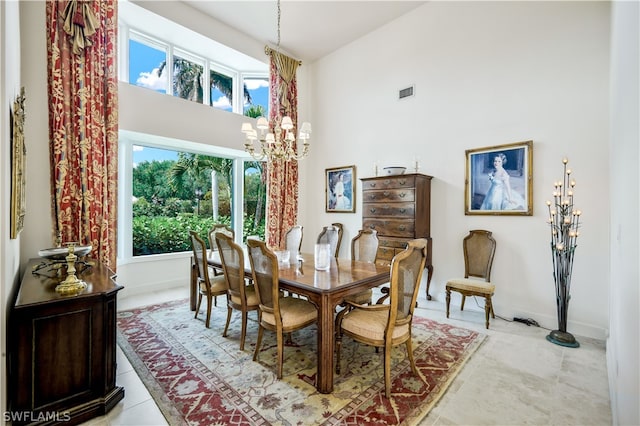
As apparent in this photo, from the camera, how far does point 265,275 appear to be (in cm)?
229

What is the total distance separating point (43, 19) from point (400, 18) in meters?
4.71

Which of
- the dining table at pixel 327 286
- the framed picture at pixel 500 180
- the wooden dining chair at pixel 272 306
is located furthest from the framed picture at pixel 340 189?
the wooden dining chair at pixel 272 306

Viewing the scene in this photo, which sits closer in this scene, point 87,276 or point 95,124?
point 87,276

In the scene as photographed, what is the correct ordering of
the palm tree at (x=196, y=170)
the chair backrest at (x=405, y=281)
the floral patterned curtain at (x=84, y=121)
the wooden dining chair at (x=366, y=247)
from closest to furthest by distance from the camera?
1. the chair backrest at (x=405, y=281)
2. the floral patterned curtain at (x=84, y=121)
3. the wooden dining chair at (x=366, y=247)
4. the palm tree at (x=196, y=170)

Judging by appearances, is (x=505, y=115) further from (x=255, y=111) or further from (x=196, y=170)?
(x=196, y=170)

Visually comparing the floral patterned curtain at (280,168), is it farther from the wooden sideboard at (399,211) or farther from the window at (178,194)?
the wooden sideboard at (399,211)

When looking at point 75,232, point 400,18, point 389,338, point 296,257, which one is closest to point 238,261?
point 296,257

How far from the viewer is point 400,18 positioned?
15.1ft

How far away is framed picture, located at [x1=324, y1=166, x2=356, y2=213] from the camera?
17.3 ft

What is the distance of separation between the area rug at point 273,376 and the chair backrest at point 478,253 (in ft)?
2.92

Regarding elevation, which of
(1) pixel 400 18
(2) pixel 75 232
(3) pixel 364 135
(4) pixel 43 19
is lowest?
(2) pixel 75 232

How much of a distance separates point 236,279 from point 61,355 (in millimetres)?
1290

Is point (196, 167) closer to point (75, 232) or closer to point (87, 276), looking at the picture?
point (75, 232)

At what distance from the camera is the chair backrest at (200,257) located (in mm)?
3109
